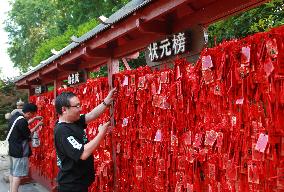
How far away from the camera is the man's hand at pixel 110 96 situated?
5.32 m

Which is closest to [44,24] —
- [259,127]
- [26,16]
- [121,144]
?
[26,16]

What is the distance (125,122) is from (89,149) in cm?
149

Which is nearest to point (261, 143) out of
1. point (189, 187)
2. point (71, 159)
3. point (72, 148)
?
point (189, 187)

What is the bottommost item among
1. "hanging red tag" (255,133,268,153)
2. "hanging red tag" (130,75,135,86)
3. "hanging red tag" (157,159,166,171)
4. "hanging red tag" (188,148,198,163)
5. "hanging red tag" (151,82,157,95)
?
"hanging red tag" (157,159,166,171)

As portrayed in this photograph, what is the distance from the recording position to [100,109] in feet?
16.8

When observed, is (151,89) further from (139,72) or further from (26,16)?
(26,16)

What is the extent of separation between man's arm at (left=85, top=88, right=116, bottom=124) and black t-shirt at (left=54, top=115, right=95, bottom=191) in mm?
683

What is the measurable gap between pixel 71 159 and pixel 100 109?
4.12ft

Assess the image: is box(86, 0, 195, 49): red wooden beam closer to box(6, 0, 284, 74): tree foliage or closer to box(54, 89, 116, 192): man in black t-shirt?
box(54, 89, 116, 192): man in black t-shirt

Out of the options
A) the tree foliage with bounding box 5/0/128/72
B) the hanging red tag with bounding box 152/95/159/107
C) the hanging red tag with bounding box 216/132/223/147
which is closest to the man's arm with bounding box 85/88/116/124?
the hanging red tag with bounding box 152/95/159/107

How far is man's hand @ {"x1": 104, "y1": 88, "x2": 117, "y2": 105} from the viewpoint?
5.32 metres

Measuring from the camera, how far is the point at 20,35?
40000 mm

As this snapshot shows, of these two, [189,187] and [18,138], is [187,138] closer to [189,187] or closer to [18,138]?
Result: [189,187]

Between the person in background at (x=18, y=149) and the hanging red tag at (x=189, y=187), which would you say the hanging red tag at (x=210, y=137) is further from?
the person in background at (x=18, y=149)
